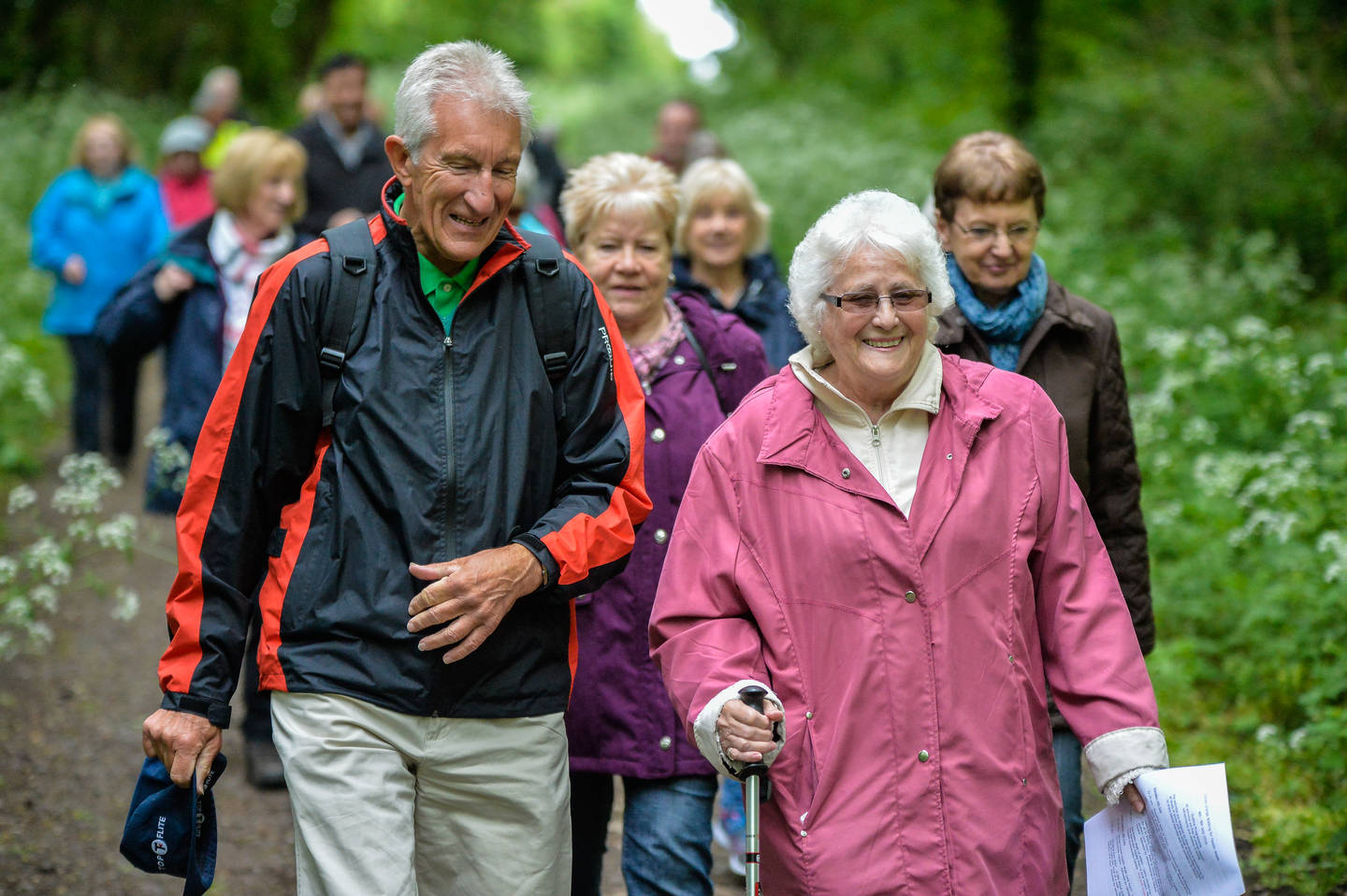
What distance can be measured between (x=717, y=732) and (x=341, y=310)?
1271 mm

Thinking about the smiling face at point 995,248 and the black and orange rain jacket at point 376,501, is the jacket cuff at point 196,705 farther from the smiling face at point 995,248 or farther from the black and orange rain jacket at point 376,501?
the smiling face at point 995,248

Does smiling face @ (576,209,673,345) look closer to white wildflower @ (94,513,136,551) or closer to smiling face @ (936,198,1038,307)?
smiling face @ (936,198,1038,307)

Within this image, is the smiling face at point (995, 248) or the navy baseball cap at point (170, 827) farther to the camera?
the smiling face at point (995, 248)

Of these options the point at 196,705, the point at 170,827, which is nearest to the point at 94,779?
the point at 170,827

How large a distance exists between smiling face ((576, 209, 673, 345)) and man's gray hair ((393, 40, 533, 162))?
993 mm

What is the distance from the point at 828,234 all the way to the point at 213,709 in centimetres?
176

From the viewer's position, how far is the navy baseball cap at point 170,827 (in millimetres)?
3346

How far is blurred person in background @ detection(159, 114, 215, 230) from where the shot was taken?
11484 millimetres

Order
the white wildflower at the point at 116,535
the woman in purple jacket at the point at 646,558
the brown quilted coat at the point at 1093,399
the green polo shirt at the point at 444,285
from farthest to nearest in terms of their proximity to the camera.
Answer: the white wildflower at the point at 116,535, the brown quilted coat at the point at 1093,399, the woman in purple jacket at the point at 646,558, the green polo shirt at the point at 444,285

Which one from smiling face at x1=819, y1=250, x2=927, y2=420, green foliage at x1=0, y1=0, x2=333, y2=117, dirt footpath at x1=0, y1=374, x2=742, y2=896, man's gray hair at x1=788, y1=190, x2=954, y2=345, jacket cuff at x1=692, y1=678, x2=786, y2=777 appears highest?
green foliage at x1=0, y1=0, x2=333, y2=117

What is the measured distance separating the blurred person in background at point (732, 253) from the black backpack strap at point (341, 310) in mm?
2480

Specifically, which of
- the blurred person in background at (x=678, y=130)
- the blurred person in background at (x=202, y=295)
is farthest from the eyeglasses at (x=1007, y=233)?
the blurred person in background at (x=678, y=130)

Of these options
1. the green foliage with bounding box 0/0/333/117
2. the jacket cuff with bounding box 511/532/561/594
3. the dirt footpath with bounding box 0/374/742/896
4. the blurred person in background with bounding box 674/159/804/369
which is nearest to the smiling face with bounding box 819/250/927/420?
the jacket cuff with bounding box 511/532/561/594

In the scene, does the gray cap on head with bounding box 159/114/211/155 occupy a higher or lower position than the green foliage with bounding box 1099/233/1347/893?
higher
